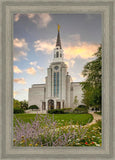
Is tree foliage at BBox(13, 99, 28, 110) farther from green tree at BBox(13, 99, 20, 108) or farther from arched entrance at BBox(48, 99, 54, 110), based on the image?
arched entrance at BBox(48, 99, 54, 110)

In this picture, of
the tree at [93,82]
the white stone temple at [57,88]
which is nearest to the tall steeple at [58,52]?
the white stone temple at [57,88]

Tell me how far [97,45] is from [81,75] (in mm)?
345

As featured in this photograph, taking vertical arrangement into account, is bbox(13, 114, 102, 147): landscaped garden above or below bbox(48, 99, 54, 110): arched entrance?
below

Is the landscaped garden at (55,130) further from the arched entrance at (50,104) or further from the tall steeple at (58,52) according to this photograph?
the tall steeple at (58,52)

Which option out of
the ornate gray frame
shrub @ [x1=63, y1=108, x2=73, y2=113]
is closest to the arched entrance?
shrub @ [x1=63, y1=108, x2=73, y2=113]

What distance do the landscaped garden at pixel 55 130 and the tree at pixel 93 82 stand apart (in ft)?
0.53

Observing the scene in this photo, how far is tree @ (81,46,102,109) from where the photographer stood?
128 centimetres

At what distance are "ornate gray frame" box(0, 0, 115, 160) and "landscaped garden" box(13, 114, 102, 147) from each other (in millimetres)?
60

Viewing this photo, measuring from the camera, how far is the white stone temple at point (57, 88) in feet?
4.24

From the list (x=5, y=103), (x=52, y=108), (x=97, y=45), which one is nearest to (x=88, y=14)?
(x=97, y=45)

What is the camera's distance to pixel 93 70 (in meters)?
1.29

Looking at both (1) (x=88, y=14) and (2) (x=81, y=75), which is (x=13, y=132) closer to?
(2) (x=81, y=75)

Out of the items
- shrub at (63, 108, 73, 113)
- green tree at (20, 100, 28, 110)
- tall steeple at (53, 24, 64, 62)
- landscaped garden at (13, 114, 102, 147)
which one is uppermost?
tall steeple at (53, 24, 64, 62)

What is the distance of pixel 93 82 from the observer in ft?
4.32
